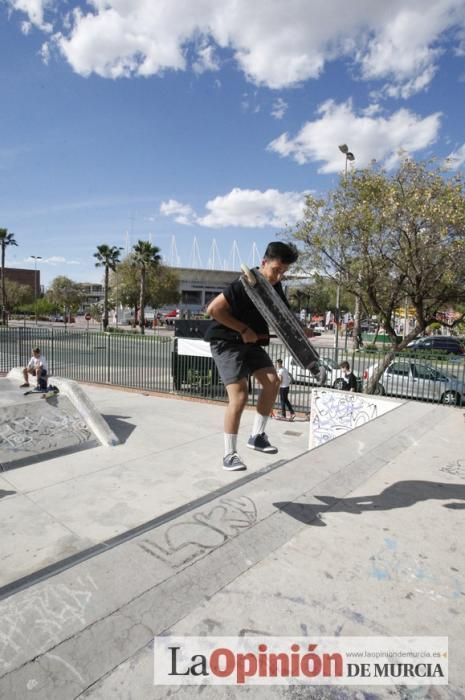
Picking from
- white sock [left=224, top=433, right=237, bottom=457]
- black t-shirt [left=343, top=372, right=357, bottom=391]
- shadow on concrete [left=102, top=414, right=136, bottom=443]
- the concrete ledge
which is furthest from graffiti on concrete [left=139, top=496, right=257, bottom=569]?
black t-shirt [left=343, top=372, right=357, bottom=391]

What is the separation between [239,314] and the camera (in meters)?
3.11

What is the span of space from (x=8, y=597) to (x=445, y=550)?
2.58 metres

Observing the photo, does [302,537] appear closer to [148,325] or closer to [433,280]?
[433,280]

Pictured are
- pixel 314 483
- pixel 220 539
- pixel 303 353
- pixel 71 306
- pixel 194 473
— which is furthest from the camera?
pixel 71 306

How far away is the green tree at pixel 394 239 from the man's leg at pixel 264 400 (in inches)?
357

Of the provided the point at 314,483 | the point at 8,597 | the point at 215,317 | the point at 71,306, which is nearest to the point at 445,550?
the point at 314,483

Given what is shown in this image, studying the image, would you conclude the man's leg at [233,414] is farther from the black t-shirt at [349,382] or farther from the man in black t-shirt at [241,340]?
the black t-shirt at [349,382]

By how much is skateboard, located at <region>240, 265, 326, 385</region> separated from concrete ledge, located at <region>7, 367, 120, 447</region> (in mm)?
6452

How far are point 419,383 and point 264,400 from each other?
10041mm

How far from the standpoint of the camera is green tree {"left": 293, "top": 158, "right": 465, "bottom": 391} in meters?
10.5

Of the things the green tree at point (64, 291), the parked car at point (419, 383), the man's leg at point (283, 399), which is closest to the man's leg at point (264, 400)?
A: the man's leg at point (283, 399)

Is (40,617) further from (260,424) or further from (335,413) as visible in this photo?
(335,413)

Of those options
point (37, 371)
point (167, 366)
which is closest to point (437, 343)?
point (167, 366)

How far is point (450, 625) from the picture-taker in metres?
2.00
